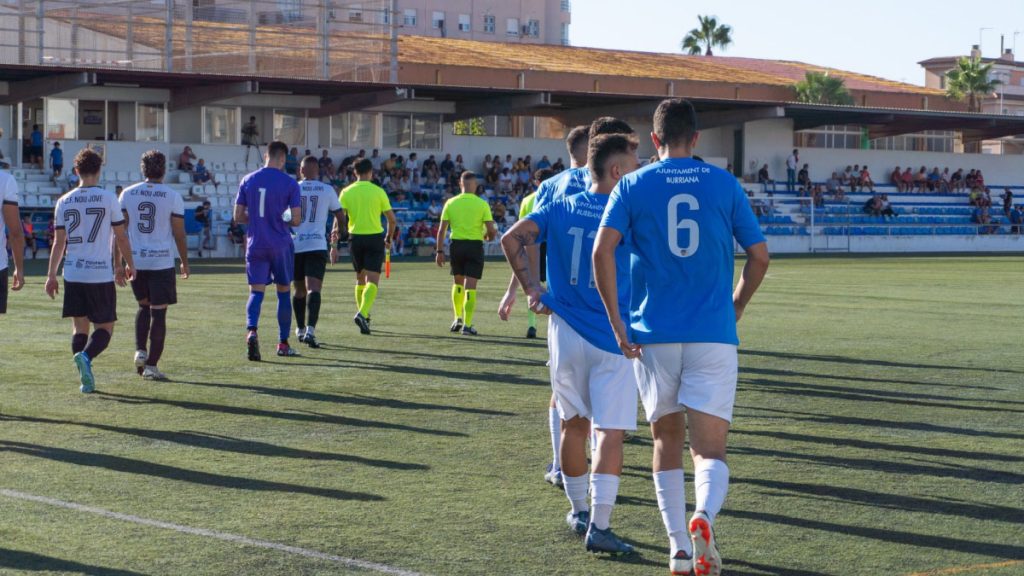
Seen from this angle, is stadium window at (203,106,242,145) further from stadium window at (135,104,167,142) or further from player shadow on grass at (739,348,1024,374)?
player shadow on grass at (739,348,1024,374)

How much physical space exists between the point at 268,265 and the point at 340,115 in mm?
33822

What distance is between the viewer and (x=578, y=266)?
633cm

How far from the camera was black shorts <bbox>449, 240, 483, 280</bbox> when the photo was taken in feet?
52.2

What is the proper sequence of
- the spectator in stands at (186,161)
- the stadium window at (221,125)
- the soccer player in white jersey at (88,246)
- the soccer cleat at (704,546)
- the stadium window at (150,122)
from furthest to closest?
the stadium window at (221,125) < the stadium window at (150,122) < the spectator in stands at (186,161) < the soccer player in white jersey at (88,246) < the soccer cleat at (704,546)

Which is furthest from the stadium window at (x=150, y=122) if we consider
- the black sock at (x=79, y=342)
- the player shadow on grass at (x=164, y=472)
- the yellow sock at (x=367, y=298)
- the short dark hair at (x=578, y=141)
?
the short dark hair at (x=578, y=141)

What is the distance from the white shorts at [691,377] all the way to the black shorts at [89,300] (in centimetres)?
622

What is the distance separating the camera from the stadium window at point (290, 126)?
45.2 metres

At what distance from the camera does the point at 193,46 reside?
41.6m

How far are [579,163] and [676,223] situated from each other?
2081 mm

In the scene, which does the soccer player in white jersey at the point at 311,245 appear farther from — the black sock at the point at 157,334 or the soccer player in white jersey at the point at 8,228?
the soccer player in white jersey at the point at 8,228

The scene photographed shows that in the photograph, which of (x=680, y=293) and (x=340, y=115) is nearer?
(x=680, y=293)

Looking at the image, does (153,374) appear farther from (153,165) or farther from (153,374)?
(153,165)

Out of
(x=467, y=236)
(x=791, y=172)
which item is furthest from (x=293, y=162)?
(x=467, y=236)

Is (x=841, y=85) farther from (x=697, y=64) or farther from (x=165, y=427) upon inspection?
(x=165, y=427)
